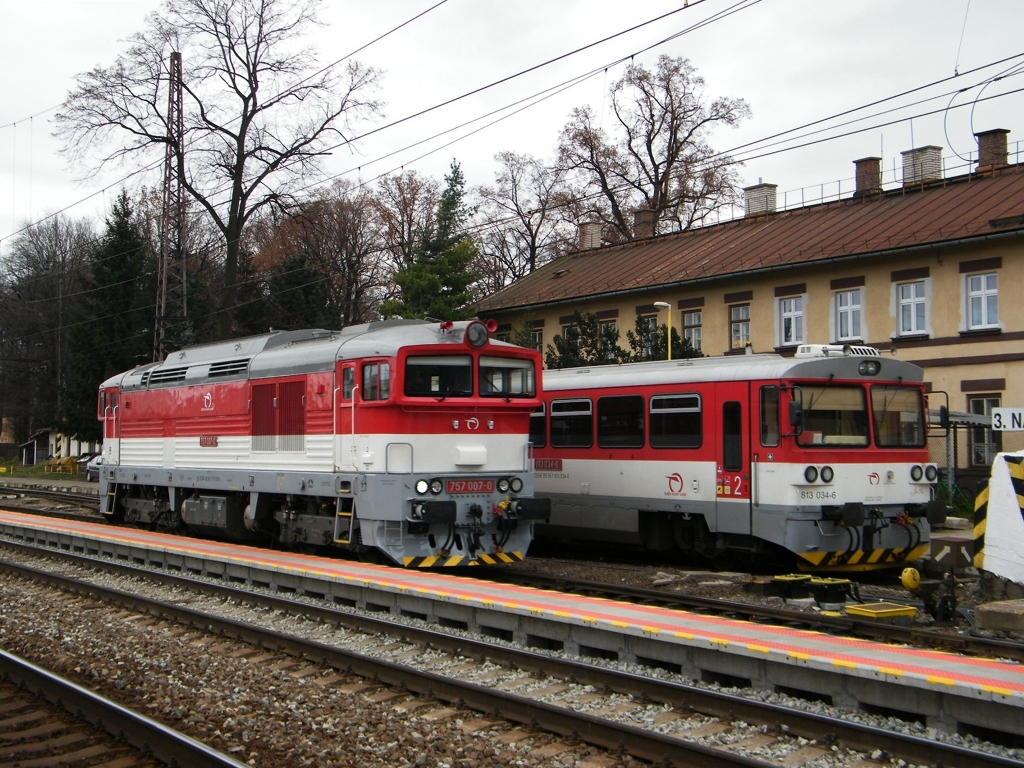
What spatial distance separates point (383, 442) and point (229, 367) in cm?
493

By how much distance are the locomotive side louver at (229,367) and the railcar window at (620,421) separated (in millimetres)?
5757

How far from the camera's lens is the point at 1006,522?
11.2 metres

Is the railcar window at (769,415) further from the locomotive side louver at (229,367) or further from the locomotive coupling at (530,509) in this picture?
the locomotive side louver at (229,367)

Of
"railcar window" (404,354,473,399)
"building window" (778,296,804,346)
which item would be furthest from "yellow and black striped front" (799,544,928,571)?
"building window" (778,296,804,346)

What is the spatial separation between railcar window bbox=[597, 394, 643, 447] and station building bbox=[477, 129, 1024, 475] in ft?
34.0

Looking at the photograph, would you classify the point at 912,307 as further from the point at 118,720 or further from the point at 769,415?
the point at 118,720

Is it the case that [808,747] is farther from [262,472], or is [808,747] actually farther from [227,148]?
[227,148]

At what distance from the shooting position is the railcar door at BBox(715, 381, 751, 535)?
13.5 m

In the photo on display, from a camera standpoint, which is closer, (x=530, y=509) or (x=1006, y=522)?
(x=1006, y=522)

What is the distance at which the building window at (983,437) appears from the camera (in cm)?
2281

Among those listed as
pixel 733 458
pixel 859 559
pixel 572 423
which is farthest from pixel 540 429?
pixel 859 559

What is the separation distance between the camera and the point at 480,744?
6609 millimetres

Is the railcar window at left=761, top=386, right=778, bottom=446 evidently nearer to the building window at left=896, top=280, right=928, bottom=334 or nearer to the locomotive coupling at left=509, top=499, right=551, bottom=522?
the locomotive coupling at left=509, top=499, right=551, bottom=522

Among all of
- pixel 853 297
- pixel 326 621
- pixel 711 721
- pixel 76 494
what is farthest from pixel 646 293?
pixel 711 721
